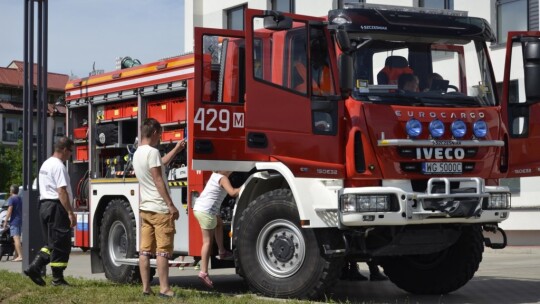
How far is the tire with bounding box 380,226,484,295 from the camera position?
11.9 metres

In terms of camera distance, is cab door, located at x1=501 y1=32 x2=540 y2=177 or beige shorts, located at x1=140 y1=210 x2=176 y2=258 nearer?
beige shorts, located at x1=140 y1=210 x2=176 y2=258

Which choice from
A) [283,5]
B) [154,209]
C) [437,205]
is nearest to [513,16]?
[283,5]

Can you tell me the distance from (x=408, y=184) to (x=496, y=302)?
1.88 m

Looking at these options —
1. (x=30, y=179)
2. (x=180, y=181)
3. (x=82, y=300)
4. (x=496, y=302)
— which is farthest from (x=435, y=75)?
(x=30, y=179)

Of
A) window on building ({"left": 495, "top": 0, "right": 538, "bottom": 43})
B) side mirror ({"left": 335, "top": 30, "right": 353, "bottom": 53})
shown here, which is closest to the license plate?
side mirror ({"left": 335, "top": 30, "right": 353, "bottom": 53})

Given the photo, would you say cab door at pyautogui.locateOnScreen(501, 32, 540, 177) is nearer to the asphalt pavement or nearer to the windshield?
the windshield

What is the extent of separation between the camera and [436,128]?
414 inches

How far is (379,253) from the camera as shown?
10617mm

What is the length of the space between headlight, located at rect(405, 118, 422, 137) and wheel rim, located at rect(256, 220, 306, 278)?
1578 millimetres

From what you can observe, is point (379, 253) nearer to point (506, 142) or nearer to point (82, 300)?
point (506, 142)

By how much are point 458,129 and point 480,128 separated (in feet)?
1.06

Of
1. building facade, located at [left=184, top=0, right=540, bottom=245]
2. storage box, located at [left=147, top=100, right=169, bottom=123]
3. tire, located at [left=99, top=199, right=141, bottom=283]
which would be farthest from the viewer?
building facade, located at [left=184, top=0, right=540, bottom=245]

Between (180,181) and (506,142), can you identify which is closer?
(506,142)

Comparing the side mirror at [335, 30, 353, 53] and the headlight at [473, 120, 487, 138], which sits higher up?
the side mirror at [335, 30, 353, 53]
